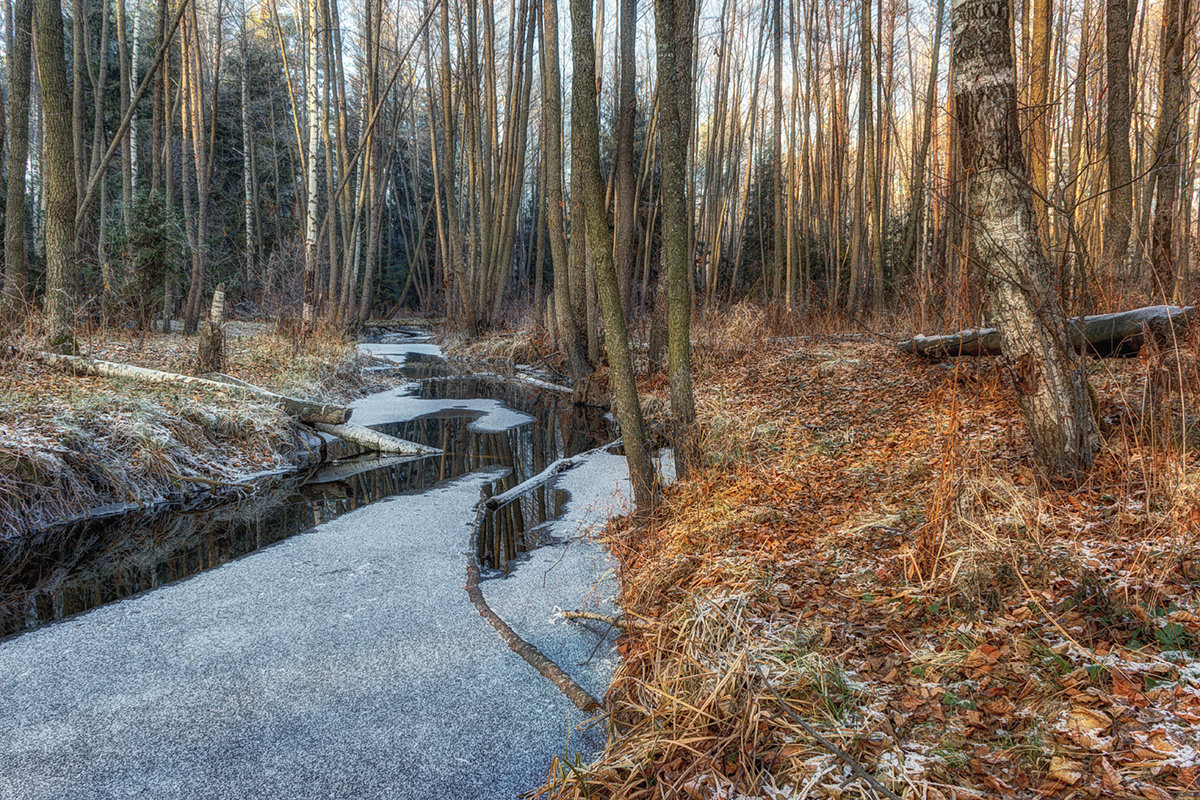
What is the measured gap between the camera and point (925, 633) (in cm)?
229

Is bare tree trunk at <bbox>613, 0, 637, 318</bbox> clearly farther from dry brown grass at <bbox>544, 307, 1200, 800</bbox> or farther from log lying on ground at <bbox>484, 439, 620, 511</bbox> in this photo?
dry brown grass at <bbox>544, 307, 1200, 800</bbox>

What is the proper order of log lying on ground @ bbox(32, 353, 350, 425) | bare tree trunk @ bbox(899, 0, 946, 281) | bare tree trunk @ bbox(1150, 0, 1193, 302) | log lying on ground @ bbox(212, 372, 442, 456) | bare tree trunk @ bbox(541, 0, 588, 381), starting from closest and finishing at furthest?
bare tree trunk @ bbox(1150, 0, 1193, 302)
log lying on ground @ bbox(32, 353, 350, 425)
log lying on ground @ bbox(212, 372, 442, 456)
bare tree trunk @ bbox(541, 0, 588, 381)
bare tree trunk @ bbox(899, 0, 946, 281)

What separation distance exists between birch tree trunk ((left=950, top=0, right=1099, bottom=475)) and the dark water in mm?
2962

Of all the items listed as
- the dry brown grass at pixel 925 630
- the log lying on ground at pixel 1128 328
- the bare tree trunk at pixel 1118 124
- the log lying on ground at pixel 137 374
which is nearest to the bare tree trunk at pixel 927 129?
the bare tree trunk at pixel 1118 124

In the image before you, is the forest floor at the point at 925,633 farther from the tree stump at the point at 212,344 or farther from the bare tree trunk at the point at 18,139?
the bare tree trunk at the point at 18,139

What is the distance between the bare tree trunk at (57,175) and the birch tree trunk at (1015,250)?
8.18m

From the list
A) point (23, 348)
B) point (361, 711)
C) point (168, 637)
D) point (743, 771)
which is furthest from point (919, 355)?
point (23, 348)

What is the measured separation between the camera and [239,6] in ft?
53.3

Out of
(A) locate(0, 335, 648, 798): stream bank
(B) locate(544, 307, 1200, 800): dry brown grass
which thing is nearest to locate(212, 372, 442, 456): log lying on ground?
(A) locate(0, 335, 648, 798): stream bank

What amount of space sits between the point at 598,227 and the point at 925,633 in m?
2.62

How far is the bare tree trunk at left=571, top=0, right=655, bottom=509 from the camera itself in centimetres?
372

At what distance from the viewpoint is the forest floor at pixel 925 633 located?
1709 millimetres

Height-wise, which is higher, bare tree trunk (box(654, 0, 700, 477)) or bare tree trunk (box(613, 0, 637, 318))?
bare tree trunk (box(613, 0, 637, 318))

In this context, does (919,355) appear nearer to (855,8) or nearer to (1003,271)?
(1003,271)
